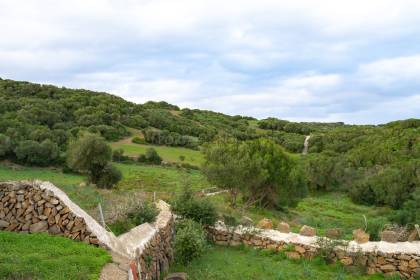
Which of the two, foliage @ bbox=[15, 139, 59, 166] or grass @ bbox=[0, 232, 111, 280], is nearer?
grass @ bbox=[0, 232, 111, 280]

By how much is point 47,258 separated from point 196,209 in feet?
33.6

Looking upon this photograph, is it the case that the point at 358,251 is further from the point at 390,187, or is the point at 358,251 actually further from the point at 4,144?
the point at 4,144

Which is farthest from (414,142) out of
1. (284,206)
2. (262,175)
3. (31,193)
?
(31,193)

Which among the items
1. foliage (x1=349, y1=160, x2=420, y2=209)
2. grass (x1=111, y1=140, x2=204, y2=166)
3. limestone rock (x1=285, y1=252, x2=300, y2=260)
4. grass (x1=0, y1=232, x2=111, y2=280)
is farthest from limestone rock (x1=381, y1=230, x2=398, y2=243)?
grass (x1=111, y1=140, x2=204, y2=166)

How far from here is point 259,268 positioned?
48.8 feet

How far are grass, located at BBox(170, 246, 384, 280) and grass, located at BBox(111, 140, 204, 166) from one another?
49.3 metres

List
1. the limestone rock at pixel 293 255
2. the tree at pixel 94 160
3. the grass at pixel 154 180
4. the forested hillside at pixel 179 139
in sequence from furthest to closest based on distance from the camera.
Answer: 1. the forested hillside at pixel 179 139
2. the grass at pixel 154 180
3. the tree at pixel 94 160
4. the limestone rock at pixel 293 255

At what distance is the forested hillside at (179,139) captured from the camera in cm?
4927

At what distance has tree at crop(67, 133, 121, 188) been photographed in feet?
135

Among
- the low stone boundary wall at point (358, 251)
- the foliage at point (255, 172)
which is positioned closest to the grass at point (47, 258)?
the low stone boundary wall at point (358, 251)

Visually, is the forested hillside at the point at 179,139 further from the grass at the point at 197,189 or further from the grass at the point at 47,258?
the grass at the point at 47,258

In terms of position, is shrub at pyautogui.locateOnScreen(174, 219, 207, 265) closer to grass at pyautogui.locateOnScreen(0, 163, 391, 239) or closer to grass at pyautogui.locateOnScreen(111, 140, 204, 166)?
grass at pyautogui.locateOnScreen(0, 163, 391, 239)

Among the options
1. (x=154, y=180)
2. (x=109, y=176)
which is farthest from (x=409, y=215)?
(x=154, y=180)

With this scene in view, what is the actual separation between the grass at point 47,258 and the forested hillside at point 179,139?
1844 cm
